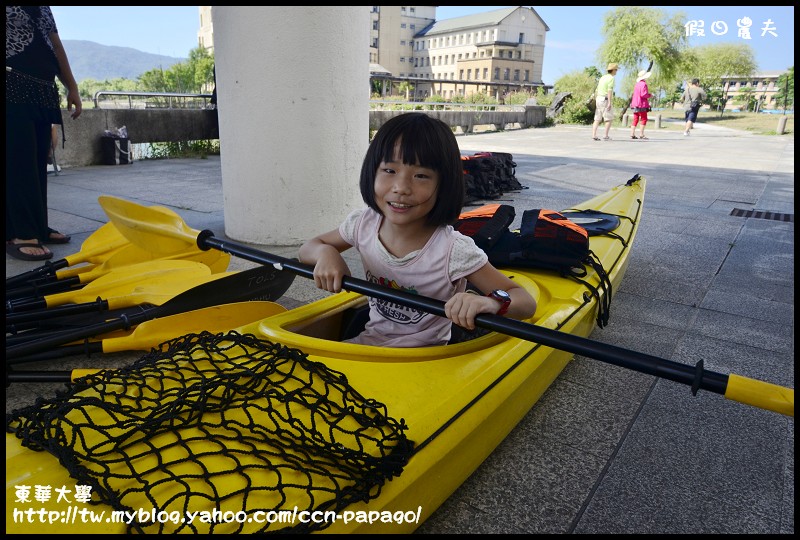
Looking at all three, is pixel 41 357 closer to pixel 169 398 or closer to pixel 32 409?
pixel 32 409

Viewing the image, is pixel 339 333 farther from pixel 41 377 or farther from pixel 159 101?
Result: pixel 159 101

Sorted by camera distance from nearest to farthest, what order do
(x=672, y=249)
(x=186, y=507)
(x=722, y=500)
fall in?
1. (x=186, y=507)
2. (x=722, y=500)
3. (x=672, y=249)

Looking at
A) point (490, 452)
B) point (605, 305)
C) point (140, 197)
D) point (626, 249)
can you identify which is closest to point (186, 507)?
point (490, 452)

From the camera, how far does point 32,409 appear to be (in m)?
1.30

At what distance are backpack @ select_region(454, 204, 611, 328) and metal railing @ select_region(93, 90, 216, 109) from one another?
838 centimetres

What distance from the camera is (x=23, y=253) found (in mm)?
3367

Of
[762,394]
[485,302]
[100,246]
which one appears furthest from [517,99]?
[762,394]

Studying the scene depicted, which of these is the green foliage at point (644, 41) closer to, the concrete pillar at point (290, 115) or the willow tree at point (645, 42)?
the willow tree at point (645, 42)

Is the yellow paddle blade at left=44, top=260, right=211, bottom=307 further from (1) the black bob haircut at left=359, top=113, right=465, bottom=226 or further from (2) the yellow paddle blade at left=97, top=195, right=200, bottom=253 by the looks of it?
(1) the black bob haircut at left=359, top=113, right=465, bottom=226

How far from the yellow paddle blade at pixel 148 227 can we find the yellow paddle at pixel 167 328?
0.50 m

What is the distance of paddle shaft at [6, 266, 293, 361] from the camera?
78.6 inches

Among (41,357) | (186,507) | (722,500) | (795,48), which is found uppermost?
(795,48)

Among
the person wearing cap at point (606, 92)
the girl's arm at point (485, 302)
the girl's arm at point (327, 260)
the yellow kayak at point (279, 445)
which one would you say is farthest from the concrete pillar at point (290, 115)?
the person wearing cap at point (606, 92)

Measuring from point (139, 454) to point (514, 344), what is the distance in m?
1.12
